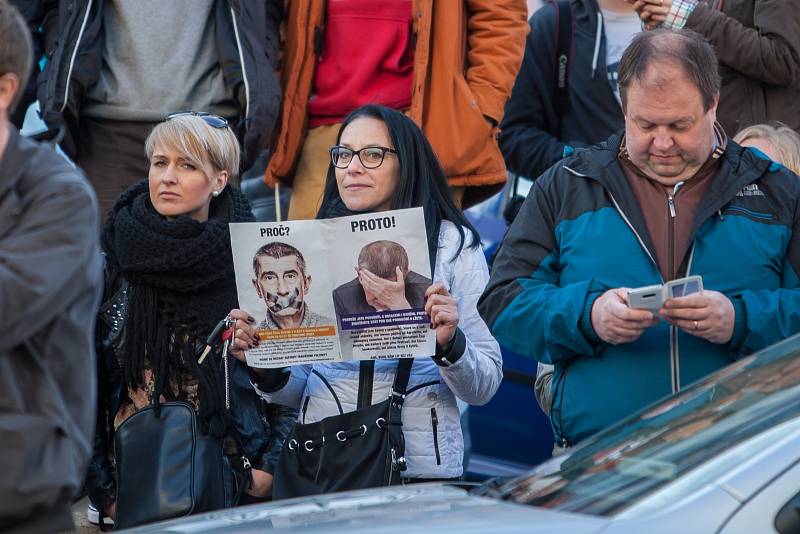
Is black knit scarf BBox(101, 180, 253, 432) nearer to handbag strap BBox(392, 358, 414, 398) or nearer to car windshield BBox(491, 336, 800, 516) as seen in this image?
handbag strap BBox(392, 358, 414, 398)

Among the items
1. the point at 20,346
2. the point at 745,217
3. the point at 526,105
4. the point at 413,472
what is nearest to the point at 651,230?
the point at 745,217

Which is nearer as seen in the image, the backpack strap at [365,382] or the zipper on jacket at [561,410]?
the zipper on jacket at [561,410]

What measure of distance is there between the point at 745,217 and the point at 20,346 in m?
2.31

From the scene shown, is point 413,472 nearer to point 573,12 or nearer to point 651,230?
point 651,230

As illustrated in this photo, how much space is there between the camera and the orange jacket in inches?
247

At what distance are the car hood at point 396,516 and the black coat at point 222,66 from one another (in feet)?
9.26

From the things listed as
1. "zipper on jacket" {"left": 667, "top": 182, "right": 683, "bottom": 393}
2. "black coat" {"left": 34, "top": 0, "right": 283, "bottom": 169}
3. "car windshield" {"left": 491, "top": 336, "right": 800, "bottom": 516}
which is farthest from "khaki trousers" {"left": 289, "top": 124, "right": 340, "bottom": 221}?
"car windshield" {"left": 491, "top": 336, "right": 800, "bottom": 516}

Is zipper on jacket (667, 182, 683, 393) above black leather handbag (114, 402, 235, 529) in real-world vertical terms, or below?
above

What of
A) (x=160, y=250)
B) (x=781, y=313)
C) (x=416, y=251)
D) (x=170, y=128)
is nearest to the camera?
(x=781, y=313)

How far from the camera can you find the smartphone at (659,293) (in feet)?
13.1

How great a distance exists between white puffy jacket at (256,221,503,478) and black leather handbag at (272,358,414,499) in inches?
3.9

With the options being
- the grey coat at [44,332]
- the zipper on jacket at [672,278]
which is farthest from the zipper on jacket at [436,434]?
the grey coat at [44,332]

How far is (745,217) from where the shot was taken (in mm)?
4367

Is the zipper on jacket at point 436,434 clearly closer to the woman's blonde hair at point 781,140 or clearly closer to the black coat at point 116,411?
the black coat at point 116,411
